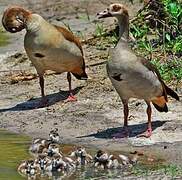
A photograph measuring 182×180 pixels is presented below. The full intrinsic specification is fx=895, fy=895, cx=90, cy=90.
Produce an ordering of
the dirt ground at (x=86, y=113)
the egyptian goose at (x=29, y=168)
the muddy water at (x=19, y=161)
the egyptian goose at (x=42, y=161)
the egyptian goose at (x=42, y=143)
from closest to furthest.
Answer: the muddy water at (x=19, y=161) < the egyptian goose at (x=29, y=168) < the egyptian goose at (x=42, y=161) < the egyptian goose at (x=42, y=143) < the dirt ground at (x=86, y=113)

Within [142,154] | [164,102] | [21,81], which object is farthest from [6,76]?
[142,154]

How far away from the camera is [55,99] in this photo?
14219mm

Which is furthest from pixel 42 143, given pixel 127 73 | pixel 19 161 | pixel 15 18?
pixel 15 18

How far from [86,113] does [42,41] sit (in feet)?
4.35

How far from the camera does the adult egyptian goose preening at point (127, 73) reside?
11.1 meters

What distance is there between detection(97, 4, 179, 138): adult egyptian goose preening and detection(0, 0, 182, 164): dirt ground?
0.36m

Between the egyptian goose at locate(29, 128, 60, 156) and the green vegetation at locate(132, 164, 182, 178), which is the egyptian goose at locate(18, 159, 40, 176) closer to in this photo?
the egyptian goose at locate(29, 128, 60, 156)

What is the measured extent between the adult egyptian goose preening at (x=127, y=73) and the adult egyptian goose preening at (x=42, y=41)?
2.26m

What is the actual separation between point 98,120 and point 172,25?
159 inches

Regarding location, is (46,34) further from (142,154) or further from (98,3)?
(98,3)

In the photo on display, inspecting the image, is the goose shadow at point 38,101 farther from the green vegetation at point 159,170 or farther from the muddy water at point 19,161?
the green vegetation at point 159,170

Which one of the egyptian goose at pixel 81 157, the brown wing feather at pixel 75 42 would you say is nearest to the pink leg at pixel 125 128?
the egyptian goose at pixel 81 157

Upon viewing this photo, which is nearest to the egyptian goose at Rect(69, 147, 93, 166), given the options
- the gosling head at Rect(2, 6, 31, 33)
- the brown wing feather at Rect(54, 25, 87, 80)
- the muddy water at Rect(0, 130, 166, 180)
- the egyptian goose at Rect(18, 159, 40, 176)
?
the muddy water at Rect(0, 130, 166, 180)

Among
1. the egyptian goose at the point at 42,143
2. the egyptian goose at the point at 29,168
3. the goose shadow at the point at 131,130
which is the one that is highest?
the egyptian goose at the point at 29,168
